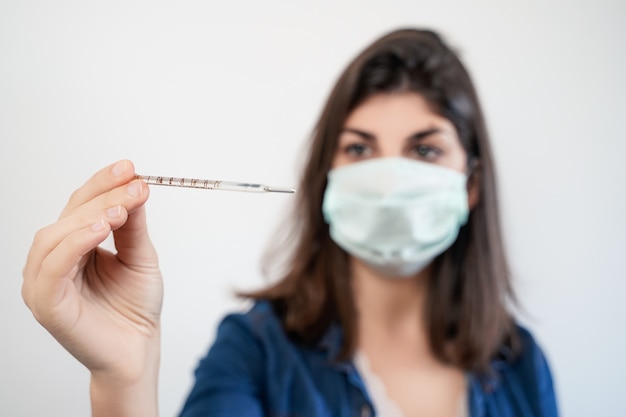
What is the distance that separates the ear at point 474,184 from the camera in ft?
3.16

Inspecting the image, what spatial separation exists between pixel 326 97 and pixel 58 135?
0.43 metres

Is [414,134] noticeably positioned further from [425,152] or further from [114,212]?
[114,212]

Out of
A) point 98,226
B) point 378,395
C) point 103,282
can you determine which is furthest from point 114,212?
point 378,395

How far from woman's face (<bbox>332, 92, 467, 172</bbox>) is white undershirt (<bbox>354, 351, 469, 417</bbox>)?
0.32 metres

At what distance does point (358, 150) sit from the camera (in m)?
0.90

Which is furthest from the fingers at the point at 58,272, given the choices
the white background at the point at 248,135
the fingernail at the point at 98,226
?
the white background at the point at 248,135

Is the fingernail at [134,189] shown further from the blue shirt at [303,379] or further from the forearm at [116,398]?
the blue shirt at [303,379]

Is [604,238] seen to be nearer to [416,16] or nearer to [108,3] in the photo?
[416,16]

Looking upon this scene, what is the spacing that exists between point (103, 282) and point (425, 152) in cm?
49

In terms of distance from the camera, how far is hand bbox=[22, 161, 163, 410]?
53 centimetres

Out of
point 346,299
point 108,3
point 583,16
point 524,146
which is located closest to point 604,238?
point 524,146

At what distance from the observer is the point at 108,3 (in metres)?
0.82

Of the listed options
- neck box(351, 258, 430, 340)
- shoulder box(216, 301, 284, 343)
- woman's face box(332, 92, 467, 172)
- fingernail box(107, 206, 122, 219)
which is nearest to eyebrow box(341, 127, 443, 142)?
woman's face box(332, 92, 467, 172)

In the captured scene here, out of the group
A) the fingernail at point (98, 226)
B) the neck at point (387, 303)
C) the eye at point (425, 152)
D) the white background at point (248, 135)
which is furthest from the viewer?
the neck at point (387, 303)
